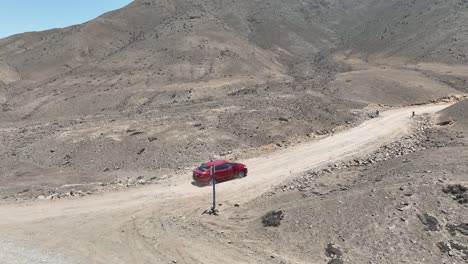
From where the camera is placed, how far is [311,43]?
11156 centimetres

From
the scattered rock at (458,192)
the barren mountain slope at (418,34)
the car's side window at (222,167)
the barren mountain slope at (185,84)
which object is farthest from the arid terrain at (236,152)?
the car's side window at (222,167)

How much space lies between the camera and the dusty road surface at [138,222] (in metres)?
16.3

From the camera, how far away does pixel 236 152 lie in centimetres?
3344

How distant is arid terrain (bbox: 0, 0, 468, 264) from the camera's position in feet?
53.3

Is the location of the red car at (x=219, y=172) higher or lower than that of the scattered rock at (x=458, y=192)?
lower

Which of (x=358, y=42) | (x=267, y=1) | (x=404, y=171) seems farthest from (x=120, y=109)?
(x=267, y=1)

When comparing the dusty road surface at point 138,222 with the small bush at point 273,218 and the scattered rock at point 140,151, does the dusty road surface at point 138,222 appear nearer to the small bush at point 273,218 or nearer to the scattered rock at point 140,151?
the small bush at point 273,218

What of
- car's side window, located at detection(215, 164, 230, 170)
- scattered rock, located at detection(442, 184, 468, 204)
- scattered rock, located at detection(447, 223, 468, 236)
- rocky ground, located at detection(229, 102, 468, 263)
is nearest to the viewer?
rocky ground, located at detection(229, 102, 468, 263)

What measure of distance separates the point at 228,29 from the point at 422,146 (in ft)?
267

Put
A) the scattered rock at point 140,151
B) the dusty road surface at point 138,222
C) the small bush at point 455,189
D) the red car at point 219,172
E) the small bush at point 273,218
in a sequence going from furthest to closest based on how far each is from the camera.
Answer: the scattered rock at point 140,151
the red car at point 219,172
the small bush at point 273,218
the small bush at point 455,189
the dusty road surface at point 138,222

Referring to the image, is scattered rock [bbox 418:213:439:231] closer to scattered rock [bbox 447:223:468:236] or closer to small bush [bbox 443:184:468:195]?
scattered rock [bbox 447:223:468:236]

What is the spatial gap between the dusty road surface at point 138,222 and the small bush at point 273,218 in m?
1.72

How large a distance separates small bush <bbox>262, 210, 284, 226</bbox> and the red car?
7695 mm

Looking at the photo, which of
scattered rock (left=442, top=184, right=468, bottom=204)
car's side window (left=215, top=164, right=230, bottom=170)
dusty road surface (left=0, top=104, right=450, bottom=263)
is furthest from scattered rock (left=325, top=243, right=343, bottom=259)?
car's side window (left=215, top=164, right=230, bottom=170)
